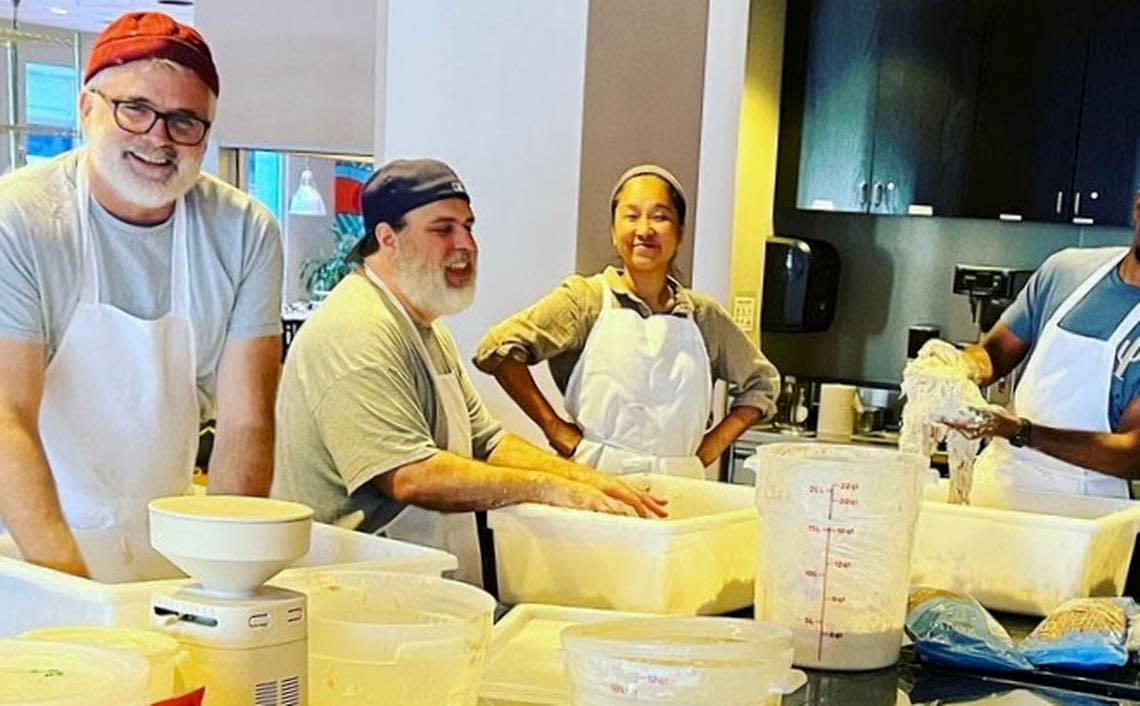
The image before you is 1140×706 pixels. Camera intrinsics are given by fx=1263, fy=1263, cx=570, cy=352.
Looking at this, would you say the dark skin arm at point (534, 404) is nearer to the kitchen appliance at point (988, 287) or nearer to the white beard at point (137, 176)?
the white beard at point (137, 176)

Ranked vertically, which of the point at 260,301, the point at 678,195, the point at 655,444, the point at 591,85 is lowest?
the point at 655,444

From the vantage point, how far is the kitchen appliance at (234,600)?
0.83 metres

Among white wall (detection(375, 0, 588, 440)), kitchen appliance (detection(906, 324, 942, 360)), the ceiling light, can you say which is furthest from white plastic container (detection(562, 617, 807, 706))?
the ceiling light

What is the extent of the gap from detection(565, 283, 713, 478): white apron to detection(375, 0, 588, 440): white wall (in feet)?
2.19

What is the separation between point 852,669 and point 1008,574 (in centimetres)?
35

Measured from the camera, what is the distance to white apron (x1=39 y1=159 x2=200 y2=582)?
164 cm

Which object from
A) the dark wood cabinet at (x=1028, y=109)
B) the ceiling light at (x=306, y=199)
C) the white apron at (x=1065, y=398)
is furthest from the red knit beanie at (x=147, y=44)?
the ceiling light at (x=306, y=199)

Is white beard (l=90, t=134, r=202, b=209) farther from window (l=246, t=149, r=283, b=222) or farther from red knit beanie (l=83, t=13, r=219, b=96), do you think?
window (l=246, t=149, r=283, b=222)

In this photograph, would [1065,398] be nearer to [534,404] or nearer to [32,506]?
[534,404]

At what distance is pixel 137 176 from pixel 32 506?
470 millimetres

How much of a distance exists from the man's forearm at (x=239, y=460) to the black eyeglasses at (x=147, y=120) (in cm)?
39

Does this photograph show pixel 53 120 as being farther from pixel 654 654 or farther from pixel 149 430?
pixel 654 654

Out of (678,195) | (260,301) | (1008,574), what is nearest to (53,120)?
(678,195)

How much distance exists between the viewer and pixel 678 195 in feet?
9.30
